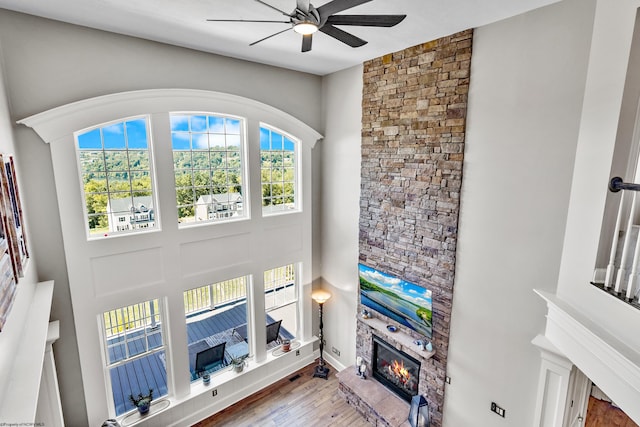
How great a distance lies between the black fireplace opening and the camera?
4750mm

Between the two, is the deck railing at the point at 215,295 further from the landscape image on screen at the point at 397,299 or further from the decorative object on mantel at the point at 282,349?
the landscape image on screen at the point at 397,299

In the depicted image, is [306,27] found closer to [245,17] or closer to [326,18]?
[326,18]

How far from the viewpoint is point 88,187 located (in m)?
3.92

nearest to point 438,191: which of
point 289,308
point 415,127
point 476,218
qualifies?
point 476,218

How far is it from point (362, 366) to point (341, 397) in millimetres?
676

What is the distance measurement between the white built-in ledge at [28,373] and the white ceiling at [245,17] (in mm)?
2970

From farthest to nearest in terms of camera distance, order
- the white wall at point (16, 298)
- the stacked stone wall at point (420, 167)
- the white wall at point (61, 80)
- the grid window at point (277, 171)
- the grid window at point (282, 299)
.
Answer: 1. the grid window at point (282, 299)
2. the grid window at point (277, 171)
3. the stacked stone wall at point (420, 167)
4. the white wall at point (61, 80)
5. the white wall at point (16, 298)

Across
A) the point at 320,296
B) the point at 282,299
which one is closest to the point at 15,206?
the point at 282,299

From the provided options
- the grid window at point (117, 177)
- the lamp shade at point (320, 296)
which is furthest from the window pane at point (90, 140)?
the lamp shade at point (320, 296)

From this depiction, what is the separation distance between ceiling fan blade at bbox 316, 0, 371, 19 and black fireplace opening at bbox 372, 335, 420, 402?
15.0 feet

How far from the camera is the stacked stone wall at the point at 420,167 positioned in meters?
3.88

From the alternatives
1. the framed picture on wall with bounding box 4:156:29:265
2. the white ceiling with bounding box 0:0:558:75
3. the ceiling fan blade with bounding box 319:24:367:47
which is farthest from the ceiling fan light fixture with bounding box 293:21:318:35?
the framed picture on wall with bounding box 4:156:29:265

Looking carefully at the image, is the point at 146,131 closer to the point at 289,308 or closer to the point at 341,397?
the point at 289,308

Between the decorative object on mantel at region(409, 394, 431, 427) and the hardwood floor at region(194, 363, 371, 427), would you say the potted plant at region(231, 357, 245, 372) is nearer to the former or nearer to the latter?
the hardwood floor at region(194, 363, 371, 427)
